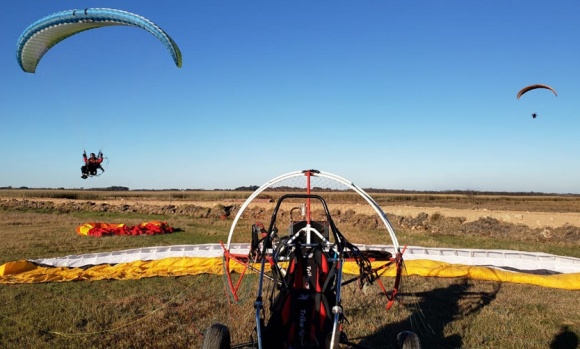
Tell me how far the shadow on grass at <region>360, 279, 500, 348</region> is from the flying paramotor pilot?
11.7 meters

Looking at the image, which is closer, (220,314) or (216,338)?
(216,338)

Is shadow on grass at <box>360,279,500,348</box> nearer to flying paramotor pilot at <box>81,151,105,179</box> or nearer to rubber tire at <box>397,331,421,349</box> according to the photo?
rubber tire at <box>397,331,421,349</box>

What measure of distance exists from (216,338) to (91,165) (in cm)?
1339

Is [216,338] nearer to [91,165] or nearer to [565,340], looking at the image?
[565,340]

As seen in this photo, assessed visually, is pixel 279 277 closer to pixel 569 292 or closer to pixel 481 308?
pixel 481 308

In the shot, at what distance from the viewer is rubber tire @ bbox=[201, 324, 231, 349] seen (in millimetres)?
4406

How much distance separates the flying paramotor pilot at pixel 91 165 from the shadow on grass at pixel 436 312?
461 inches

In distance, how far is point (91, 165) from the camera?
638 inches

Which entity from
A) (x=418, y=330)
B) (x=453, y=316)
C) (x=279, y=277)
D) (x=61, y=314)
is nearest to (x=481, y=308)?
(x=453, y=316)

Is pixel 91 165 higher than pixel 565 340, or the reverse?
pixel 91 165

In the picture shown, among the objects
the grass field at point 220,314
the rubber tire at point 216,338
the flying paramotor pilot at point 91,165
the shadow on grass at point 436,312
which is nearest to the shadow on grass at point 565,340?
the grass field at point 220,314

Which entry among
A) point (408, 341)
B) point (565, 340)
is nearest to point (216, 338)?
point (408, 341)

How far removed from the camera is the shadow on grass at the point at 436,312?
6.36 metres

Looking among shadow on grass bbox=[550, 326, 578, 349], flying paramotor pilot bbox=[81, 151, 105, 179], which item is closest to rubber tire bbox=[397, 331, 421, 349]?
shadow on grass bbox=[550, 326, 578, 349]
